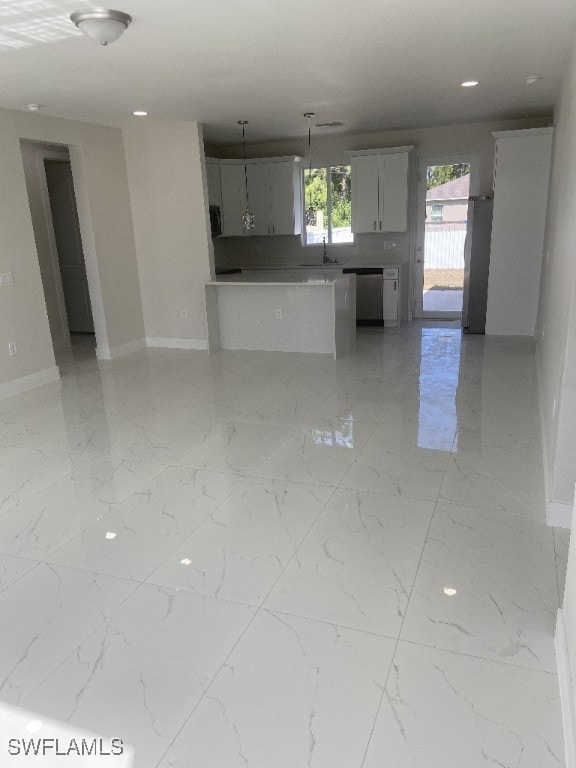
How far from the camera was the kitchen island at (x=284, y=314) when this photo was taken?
19.8 ft

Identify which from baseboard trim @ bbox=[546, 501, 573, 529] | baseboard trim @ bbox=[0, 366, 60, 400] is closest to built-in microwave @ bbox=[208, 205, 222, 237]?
baseboard trim @ bbox=[0, 366, 60, 400]

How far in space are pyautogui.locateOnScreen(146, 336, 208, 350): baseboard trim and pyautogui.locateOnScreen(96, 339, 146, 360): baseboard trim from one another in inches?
5.9

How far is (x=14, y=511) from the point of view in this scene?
2.95 metres

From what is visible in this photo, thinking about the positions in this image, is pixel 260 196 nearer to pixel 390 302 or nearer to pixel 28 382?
pixel 390 302

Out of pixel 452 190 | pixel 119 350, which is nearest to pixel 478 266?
pixel 452 190

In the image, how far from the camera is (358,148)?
759cm

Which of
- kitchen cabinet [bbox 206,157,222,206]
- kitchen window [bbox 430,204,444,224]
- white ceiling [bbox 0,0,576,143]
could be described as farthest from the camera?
kitchen cabinet [bbox 206,157,222,206]

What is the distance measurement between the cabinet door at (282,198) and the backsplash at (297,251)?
0.29m

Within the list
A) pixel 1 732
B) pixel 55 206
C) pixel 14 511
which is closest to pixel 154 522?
pixel 14 511

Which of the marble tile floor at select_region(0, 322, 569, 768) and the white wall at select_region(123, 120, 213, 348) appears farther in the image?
the white wall at select_region(123, 120, 213, 348)

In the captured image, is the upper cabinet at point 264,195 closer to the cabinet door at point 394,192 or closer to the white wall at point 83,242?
the cabinet door at point 394,192

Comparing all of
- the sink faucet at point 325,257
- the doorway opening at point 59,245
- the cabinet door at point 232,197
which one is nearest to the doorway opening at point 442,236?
the sink faucet at point 325,257

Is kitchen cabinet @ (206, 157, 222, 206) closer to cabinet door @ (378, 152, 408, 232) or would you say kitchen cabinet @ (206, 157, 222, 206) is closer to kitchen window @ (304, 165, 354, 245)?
kitchen window @ (304, 165, 354, 245)

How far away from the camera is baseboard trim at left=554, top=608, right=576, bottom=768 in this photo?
148 cm
